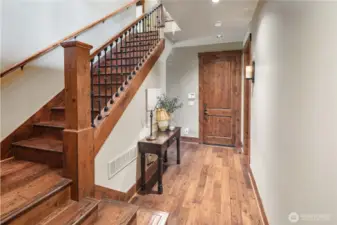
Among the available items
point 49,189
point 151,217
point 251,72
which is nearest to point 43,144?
point 49,189

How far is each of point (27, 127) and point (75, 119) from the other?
1.21m

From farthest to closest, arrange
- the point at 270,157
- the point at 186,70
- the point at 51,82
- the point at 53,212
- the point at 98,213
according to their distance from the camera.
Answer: the point at 186,70 < the point at 51,82 < the point at 270,157 < the point at 98,213 < the point at 53,212

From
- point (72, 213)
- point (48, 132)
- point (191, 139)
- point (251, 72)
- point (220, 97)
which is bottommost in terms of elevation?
point (191, 139)

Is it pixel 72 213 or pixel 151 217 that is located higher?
pixel 72 213

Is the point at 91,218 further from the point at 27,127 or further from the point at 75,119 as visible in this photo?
the point at 27,127

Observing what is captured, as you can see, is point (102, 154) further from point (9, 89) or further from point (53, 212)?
point (9, 89)

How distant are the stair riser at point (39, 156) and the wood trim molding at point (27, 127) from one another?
0.08 m

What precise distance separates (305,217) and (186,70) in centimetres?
444

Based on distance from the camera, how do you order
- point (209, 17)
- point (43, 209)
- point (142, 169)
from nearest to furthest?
point (43, 209), point (142, 169), point (209, 17)

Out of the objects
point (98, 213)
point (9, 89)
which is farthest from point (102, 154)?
point (9, 89)

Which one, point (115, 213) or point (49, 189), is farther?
point (115, 213)

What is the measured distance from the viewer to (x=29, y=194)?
1.39 metres

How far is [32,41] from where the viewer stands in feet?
7.80
